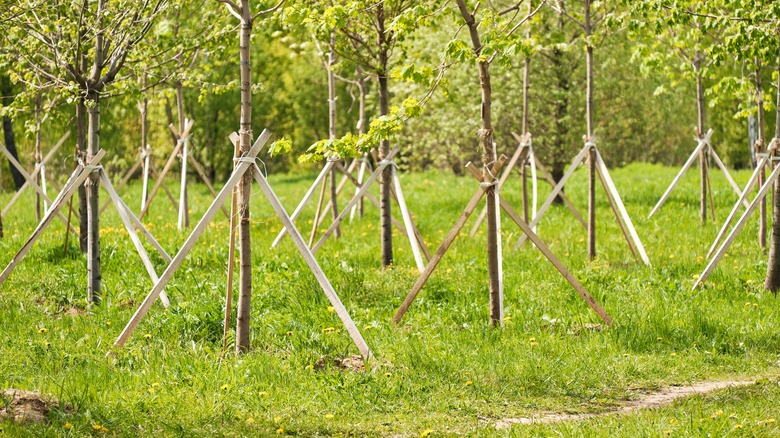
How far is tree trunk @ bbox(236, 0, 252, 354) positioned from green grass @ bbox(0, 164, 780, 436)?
29cm

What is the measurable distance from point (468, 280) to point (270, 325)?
304cm

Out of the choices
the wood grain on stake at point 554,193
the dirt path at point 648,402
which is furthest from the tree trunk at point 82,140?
the wood grain on stake at point 554,193

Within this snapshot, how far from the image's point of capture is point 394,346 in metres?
8.27

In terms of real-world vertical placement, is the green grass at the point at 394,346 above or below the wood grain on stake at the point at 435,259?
below

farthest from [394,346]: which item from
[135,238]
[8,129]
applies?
[8,129]

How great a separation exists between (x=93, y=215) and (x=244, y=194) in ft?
7.97

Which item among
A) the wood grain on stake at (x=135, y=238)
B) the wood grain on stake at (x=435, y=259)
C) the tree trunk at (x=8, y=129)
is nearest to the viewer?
the wood grain on stake at (x=435, y=259)

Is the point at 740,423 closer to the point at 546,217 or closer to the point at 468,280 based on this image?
the point at 468,280

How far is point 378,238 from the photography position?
49.9 ft

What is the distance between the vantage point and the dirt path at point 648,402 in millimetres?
6820

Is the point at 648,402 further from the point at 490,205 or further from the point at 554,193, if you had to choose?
the point at 554,193

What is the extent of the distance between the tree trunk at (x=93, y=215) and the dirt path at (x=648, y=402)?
4877mm

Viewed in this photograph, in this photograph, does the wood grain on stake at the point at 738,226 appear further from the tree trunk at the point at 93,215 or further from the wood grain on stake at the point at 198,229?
the tree trunk at the point at 93,215

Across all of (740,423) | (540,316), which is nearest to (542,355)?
(540,316)
